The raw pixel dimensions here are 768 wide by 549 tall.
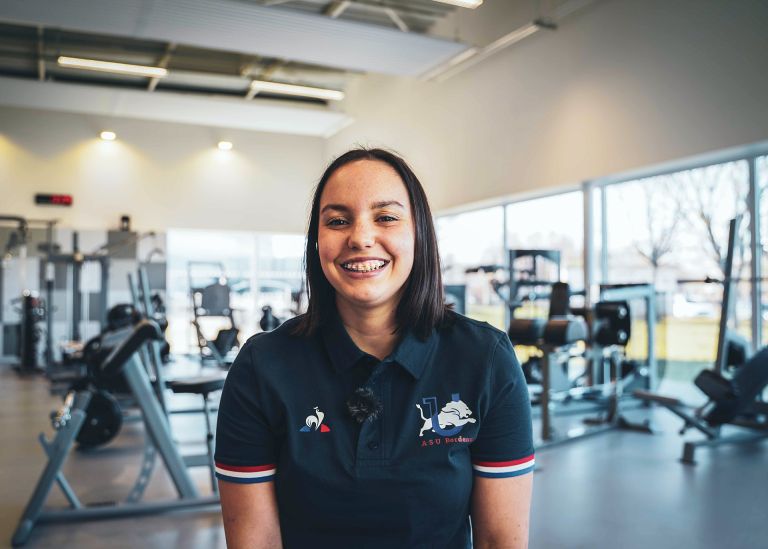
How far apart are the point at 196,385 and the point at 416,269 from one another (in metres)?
1.89

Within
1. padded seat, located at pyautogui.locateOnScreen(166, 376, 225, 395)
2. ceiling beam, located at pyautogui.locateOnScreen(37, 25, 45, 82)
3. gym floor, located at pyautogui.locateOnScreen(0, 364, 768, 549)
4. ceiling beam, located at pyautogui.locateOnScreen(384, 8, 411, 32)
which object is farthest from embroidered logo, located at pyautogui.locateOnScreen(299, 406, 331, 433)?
ceiling beam, located at pyautogui.locateOnScreen(37, 25, 45, 82)

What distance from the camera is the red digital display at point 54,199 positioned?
10211mm

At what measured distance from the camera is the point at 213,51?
959 cm

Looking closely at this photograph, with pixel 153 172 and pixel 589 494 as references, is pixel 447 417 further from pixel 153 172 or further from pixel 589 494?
pixel 153 172

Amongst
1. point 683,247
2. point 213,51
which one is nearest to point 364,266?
point 683,247

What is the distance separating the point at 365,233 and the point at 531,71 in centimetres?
652

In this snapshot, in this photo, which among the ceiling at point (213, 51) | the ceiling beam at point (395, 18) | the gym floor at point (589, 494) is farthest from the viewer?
the ceiling beam at point (395, 18)

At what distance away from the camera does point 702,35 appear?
5.26m

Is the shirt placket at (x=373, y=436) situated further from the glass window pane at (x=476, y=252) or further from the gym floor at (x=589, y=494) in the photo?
the glass window pane at (x=476, y=252)

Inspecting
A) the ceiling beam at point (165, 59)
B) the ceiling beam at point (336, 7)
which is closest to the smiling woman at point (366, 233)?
the ceiling beam at point (336, 7)

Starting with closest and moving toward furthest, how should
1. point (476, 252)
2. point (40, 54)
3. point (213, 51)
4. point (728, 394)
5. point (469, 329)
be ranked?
point (469, 329)
point (728, 394)
point (40, 54)
point (476, 252)
point (213, 51)

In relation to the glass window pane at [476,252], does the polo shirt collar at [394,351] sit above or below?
below

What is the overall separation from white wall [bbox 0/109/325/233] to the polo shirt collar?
10.5m

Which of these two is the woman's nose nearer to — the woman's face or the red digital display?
the woman's face
